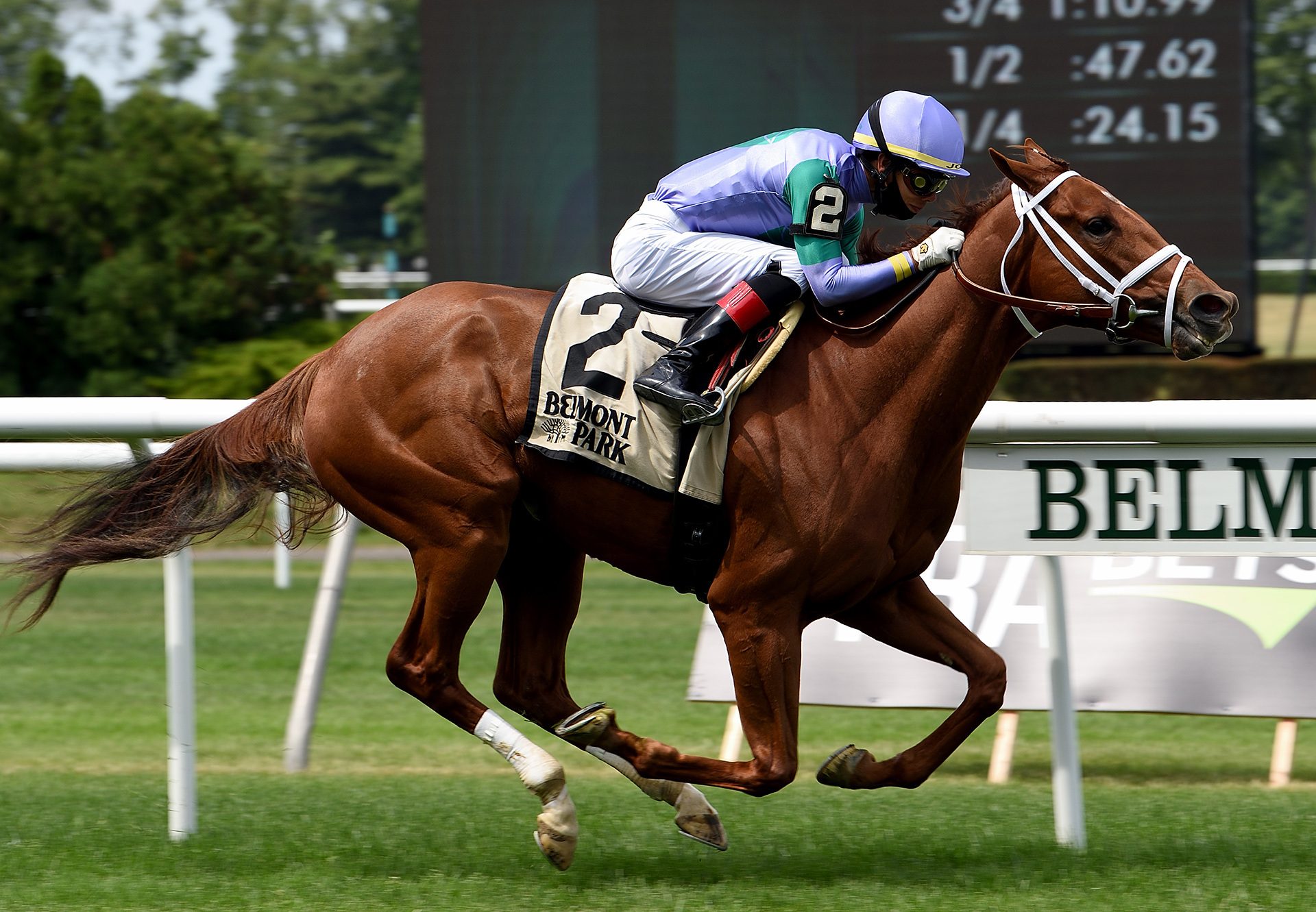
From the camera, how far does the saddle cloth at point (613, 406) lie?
392 cm

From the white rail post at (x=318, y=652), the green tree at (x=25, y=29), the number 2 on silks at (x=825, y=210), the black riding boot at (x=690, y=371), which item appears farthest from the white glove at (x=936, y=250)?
the green tree at (x=25, y=29)

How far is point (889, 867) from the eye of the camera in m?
4.02

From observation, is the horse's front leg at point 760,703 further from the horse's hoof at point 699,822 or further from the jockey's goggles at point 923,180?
the jockey's goggles at point 923,180

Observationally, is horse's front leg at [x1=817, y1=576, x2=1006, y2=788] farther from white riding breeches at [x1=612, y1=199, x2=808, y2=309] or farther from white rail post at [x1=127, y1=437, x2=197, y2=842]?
white rail post at [x1=127, y1=437, x2=197, y2=842]

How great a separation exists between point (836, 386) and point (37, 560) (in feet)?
6.98

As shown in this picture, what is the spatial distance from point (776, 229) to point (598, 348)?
562mm

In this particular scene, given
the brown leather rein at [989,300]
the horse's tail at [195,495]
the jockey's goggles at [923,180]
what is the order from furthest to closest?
the horse's tail at [195,495] → the jockey's goggles at [923,180] → the brown leather rein at [989,300]

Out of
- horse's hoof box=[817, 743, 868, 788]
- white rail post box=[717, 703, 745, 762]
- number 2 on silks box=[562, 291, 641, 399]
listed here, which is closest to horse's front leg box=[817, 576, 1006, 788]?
horse's hoof box=[817, 743, 868, 788]

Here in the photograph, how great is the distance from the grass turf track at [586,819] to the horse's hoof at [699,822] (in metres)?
0.08

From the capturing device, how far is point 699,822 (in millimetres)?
4016

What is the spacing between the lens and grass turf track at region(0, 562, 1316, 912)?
12.3 feet

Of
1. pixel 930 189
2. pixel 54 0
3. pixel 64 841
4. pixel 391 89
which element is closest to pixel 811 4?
pixel 930 189

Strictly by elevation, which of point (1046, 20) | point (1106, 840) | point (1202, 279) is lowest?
point (1106, 840)

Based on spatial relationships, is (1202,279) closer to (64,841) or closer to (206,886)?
(206,886)
